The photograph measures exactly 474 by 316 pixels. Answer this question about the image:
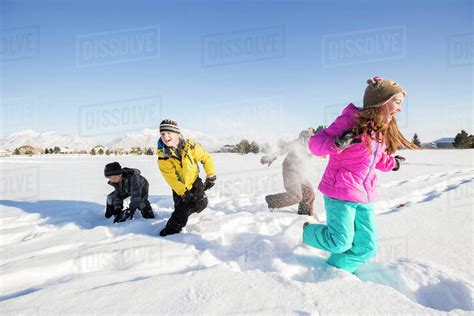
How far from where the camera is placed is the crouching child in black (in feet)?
11.6

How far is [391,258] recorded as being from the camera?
2.22 metres

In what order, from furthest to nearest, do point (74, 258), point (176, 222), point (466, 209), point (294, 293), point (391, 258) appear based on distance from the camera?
point (466, 209)
point (176, 222)
point (391, 258)
point (74, 258)
point (294, 293)

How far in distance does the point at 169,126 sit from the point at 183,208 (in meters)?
0.96

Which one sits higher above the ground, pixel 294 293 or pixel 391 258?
pixel 294 293

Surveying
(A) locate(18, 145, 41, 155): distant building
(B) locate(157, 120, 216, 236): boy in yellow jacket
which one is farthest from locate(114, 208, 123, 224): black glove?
(A) locate(18, 145, 41, 155): distant building

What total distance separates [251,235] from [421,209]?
2.54 metres

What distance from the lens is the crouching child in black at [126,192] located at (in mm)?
3543

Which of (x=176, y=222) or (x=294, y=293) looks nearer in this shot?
(x=294, y=293)

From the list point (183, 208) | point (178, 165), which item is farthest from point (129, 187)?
point (183, 208)

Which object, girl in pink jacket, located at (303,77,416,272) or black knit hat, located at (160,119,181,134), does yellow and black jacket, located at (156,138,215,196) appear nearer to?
black knit hat, located at (160,119,181,134)

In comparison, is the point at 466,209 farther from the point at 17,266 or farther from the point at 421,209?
the point at 17,266

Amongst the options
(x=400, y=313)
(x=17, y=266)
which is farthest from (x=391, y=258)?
(x=17, y=266)

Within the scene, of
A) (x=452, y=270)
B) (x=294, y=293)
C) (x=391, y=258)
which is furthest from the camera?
(x=391, y=258)

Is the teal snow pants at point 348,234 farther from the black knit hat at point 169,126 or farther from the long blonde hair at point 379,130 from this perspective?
the black knit hat at point 169,126
